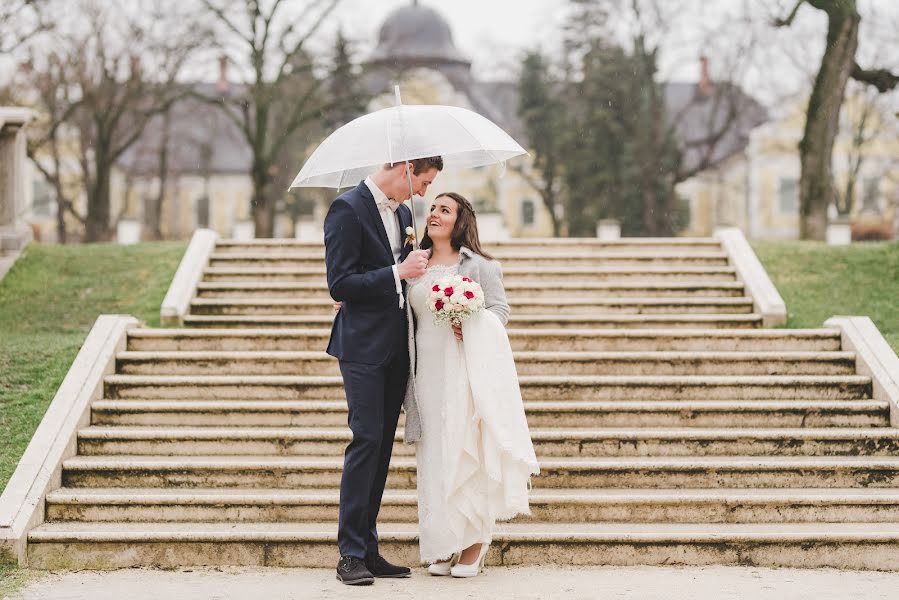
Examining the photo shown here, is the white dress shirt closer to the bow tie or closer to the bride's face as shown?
the bow tie

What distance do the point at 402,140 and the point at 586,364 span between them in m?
3.54

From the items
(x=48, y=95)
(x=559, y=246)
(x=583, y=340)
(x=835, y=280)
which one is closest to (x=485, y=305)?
→ (x=583, y=340)

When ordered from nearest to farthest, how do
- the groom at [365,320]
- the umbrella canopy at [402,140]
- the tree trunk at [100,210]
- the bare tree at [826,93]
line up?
the umbrella canopy at [402,140]
the groom at [365,320]
the bare tree at [826,93]
the tree trunk at [100,210]

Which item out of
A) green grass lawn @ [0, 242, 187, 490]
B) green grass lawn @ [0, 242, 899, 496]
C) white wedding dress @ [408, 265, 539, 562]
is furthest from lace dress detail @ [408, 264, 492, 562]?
green grass lawn @ [0, 242, 899, 496]

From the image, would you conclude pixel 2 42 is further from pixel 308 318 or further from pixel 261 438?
pixel 261 438

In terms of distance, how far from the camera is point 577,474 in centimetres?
718

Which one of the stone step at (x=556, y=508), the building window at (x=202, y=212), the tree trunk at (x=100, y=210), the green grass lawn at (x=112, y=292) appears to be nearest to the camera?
the stone step at (x=556, y=508)

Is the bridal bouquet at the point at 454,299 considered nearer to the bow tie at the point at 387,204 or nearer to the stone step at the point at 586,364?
the bow tie at the point at 387,204

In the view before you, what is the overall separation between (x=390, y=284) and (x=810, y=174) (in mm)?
14387

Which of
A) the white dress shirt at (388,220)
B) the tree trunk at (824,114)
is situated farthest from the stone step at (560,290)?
the tree trunk at (824,114)

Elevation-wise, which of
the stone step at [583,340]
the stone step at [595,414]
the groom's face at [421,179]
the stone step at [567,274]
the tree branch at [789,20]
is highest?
the tree branch at [789,20]

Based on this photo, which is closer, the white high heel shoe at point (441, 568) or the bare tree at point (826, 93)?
the white high heel shoe at point (441, 568)

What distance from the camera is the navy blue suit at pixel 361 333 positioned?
581 centimetres

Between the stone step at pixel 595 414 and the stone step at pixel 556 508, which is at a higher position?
the stone step at pixel 595 414
